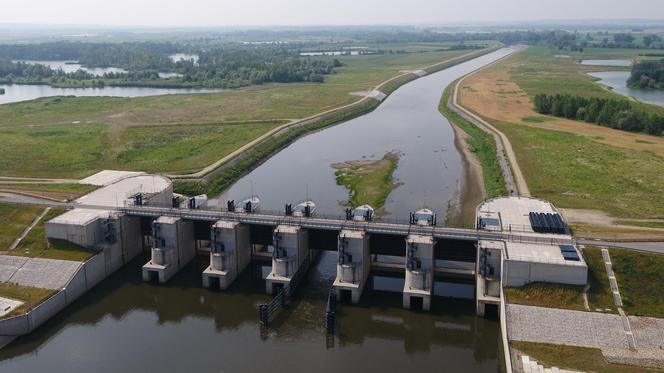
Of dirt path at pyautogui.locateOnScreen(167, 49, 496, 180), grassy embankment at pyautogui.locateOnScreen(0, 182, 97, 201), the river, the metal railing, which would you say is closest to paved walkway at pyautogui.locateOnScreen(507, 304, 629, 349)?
the metal railing

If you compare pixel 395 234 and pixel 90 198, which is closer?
pixel 395 234

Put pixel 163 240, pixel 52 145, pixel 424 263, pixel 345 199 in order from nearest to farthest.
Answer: pixel 424 263 → pixel 163 240 → pixel 345 199 → pixel 52 145

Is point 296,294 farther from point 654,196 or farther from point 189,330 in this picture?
point 654,196

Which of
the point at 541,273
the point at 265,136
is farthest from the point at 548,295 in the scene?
the point at 265,136

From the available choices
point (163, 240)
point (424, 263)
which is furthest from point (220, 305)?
point (424, 263)

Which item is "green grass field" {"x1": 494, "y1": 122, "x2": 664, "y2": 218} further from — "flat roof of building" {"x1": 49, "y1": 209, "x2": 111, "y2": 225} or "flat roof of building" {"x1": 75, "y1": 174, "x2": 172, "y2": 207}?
"flat roof of building" {"x1": 49, "y1": 209, "x2": 111, "y2": 225}

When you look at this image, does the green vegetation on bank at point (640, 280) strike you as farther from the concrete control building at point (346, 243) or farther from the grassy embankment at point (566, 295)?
the concrete control building at point (346, 243)
